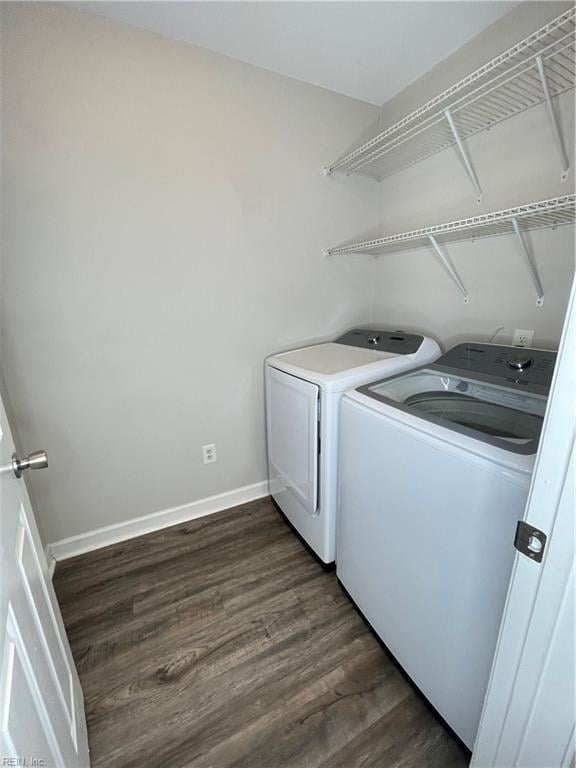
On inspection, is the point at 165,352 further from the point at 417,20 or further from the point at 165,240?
the point at 417,20

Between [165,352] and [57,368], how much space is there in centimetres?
49

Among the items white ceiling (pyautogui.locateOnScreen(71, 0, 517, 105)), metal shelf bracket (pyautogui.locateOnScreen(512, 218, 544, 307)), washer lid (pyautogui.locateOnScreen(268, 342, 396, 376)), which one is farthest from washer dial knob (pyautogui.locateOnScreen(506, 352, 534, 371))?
white ceiling (pyautogui.locateOnScreen(71, 0, 517, 105))

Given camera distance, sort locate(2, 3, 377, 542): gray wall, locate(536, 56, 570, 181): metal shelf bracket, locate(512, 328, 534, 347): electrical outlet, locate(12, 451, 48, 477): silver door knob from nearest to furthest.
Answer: locate(12, 451, 48, 477): silver door knob < locate(536, 56, 570, 181): metal shelf bracket < locate(2, 3, 377, 542): gray wall < locate(512, 328, 534, 347): electrical outlet

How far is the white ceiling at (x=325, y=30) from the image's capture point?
4.38 ft

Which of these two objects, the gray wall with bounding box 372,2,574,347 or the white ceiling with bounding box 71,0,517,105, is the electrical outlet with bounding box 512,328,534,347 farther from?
the white ceiling with bounding box 71,0,517,105

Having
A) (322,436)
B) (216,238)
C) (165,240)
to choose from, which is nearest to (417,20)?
(216,238)

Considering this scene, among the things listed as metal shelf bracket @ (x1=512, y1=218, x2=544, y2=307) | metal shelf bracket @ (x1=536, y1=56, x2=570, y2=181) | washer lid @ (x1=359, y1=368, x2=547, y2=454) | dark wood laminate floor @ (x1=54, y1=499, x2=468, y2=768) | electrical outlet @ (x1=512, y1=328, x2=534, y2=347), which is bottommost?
dark wood laminate floor @ (x1=54, y1=499, x2=468, y2=768)

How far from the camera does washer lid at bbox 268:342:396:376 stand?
1565mm

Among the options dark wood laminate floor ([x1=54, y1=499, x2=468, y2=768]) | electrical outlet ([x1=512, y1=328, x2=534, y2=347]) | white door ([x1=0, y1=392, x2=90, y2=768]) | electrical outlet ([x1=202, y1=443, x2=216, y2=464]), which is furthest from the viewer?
electrical outlet ([x1=202, y1=443, x2=216, y2=464])

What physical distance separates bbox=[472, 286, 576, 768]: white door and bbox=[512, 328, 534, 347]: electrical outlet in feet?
3.81

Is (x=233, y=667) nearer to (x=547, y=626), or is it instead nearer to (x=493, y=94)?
(x=547, y=626)

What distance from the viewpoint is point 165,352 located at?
176cm

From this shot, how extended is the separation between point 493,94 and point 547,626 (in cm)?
189

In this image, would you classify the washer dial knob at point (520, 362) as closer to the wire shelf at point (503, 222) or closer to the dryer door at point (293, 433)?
the wire shelf at point (503, 222)
